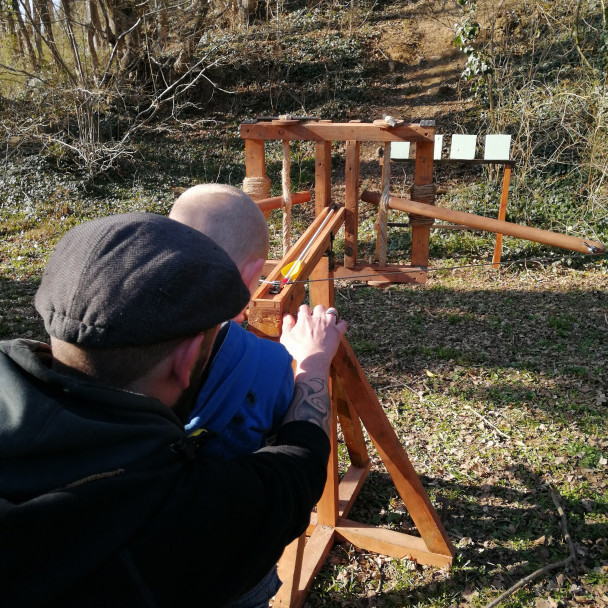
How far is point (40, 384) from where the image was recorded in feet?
2.79

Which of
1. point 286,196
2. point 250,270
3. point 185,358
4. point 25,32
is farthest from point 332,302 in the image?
point 25,32

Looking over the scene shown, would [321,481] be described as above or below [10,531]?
below

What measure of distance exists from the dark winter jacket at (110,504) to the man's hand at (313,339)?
543 millimetres

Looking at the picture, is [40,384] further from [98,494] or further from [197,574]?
[197,574]

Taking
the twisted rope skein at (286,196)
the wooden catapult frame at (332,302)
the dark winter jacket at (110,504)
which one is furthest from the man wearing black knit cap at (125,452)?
the twisted rope skein at (286,196)

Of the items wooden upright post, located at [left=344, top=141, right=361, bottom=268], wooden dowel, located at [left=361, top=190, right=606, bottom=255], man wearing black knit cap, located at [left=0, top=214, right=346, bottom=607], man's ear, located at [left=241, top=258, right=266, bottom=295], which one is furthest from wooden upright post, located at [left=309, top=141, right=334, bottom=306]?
man wearing black knit cap, located at [left=0, top=214, right=346, bottom=607]

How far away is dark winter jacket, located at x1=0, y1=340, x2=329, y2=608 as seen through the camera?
765 mm

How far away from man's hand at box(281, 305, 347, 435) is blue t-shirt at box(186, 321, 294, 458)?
46mm

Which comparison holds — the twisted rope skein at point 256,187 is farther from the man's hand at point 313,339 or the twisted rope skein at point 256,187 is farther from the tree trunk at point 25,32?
the tree trunk at point 25,32

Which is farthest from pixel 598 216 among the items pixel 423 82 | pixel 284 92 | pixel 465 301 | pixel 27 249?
pixel 27 249

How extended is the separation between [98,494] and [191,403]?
15.7 inches

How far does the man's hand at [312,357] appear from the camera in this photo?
129 centimetres

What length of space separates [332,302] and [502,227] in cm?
84

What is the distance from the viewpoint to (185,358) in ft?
3.05
